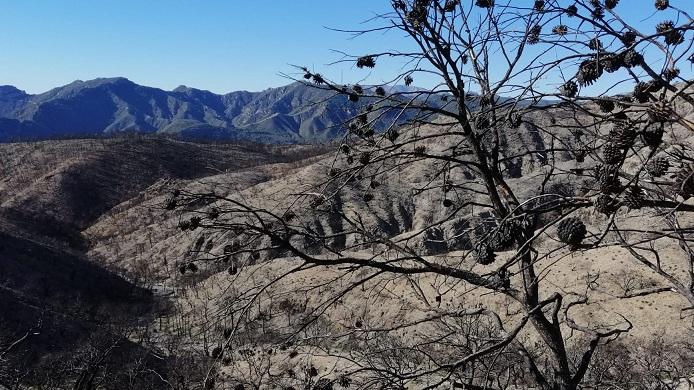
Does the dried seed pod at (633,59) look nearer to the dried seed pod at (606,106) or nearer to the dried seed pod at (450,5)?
the dried seed pod at (606,106)

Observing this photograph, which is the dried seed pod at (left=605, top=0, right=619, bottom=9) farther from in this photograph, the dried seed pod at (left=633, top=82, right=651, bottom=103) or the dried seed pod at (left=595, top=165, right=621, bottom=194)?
the dried seed pod at (left=595, top=165, right=621, bottom=194)

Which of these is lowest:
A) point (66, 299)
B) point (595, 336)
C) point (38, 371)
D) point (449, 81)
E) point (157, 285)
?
point (157, 285)

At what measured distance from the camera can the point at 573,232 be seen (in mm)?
2244

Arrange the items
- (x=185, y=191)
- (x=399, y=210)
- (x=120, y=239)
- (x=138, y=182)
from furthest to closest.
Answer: (x=138, y=182) → (x=120, y=239) → (x=399, y=210) → (x=185, y=191)

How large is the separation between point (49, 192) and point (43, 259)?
53884mm

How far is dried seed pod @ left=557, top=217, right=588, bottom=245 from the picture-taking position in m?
2.23

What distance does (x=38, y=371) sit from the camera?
20766 mm

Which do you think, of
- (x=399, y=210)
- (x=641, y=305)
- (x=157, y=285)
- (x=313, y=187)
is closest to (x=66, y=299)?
(x=157, y=285)

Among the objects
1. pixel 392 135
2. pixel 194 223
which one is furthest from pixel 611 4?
pixel 194 223

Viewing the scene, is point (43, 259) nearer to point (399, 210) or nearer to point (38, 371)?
point (38, 371)

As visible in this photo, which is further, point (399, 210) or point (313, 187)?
point (399, 210)

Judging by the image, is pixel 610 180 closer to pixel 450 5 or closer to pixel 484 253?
pixel 484 253

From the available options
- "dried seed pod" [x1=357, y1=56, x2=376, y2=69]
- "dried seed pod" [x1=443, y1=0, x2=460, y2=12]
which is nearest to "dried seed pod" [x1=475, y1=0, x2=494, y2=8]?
"dried seed pod" [x1=443, y1=0, x2=460, y2=12]

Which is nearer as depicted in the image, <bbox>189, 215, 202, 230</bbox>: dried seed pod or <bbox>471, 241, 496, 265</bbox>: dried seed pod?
<bbox>471, 241, 496, 265</bbox>: dried seed pod
